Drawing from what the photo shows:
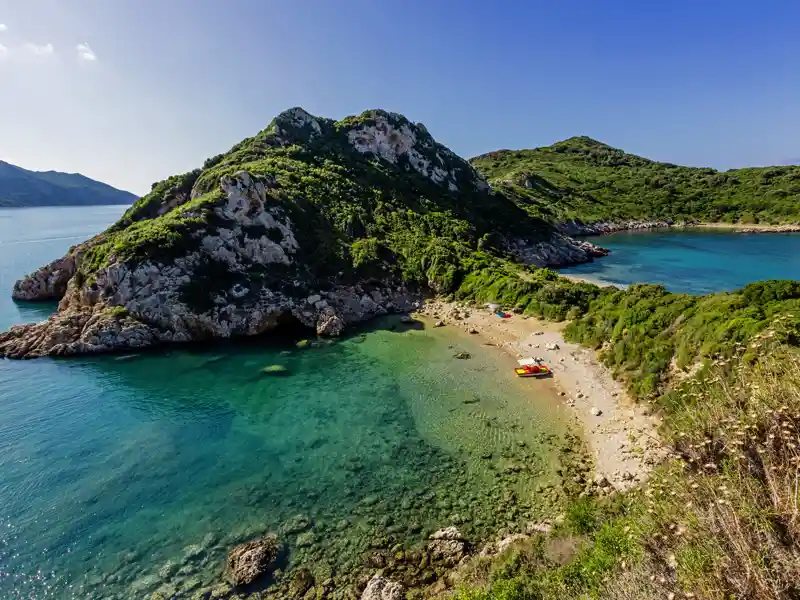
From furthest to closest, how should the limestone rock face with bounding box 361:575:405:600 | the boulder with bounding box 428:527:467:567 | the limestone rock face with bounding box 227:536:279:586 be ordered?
1. the boulder with bounding box 428:527:467:567
2. the limestone rock face with bounding box 227:536:279:586
3. the limestone rock face with bounding box 361:575:405:600

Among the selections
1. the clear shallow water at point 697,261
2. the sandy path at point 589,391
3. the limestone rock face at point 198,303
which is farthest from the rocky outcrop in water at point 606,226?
the limestone rock face at point 198,303

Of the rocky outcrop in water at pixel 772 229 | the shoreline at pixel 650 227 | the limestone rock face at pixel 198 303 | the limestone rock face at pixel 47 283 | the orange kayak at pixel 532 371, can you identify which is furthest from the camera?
the shoreline at pixel 650 227

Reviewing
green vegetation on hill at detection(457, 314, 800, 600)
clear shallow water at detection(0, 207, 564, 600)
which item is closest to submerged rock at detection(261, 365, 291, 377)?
clear shallow water at detection(0, 207, 564, 600)

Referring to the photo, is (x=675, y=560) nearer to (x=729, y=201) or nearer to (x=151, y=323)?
(x=151, y=323)

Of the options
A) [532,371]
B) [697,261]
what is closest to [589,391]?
[532,371]

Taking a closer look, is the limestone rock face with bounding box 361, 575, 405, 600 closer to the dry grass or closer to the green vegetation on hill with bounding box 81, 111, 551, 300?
the dry grass

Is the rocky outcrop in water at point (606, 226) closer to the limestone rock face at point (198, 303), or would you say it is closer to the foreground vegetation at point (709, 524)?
the limestone rock face at point (198, 303)

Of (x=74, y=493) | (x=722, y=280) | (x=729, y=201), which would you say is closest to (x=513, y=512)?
(x=74, y=493)
